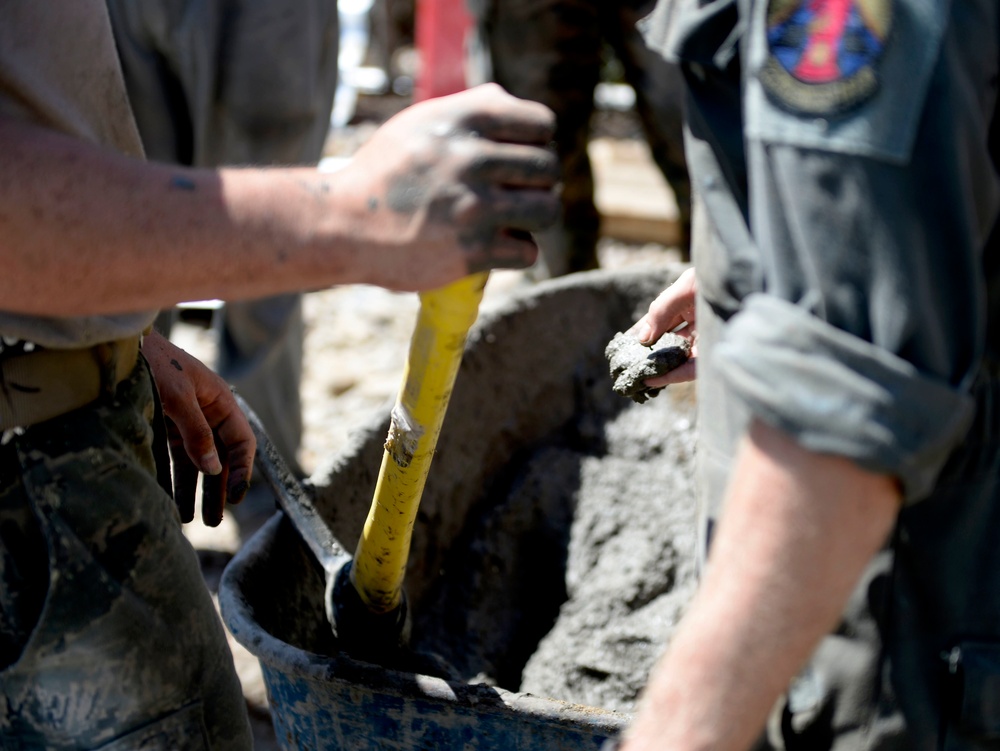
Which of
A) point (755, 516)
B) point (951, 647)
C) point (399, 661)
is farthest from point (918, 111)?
point (399, 661)

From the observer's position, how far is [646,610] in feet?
6.91

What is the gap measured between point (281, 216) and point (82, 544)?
47cm

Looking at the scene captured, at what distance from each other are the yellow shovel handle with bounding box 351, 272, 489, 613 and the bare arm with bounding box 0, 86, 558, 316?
0.09 m

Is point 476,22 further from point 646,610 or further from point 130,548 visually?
point 130,548

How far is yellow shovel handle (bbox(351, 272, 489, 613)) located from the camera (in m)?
1.07

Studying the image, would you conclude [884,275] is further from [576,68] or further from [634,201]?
[634,201]

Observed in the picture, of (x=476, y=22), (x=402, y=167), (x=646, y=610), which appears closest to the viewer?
(x=402, y=167)

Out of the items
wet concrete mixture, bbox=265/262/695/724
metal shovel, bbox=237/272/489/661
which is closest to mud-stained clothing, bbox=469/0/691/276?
wet concrete mixture, bbox=265/262/695/724

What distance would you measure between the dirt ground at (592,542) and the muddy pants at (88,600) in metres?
0.71

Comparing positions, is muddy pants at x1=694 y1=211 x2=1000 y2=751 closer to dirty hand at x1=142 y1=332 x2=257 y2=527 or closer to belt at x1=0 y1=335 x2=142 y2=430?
belt at x1=0 y1=335 x2=142 y2=430

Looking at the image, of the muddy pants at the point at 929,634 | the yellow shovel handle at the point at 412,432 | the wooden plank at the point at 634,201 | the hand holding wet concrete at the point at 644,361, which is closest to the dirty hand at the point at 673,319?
the hand holding wet concrete at the point at 644,361

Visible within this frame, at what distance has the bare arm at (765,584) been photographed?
789 millimetres

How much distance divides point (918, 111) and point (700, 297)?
36cm

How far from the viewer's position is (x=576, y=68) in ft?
12.3
